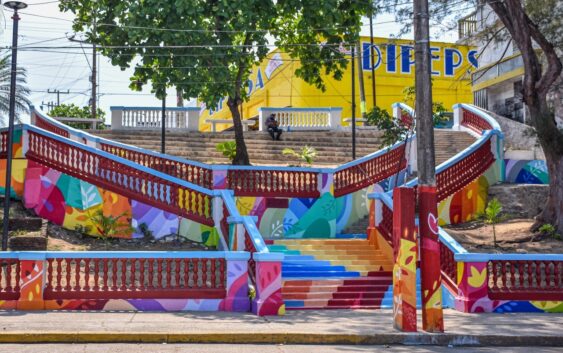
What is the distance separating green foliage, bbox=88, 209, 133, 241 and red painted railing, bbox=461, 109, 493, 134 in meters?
13.8

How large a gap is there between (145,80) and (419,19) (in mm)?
10946

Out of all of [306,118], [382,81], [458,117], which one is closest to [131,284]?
[306,118]

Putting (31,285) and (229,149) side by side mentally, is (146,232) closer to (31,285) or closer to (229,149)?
(31,285)

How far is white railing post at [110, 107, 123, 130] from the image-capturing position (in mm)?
27906

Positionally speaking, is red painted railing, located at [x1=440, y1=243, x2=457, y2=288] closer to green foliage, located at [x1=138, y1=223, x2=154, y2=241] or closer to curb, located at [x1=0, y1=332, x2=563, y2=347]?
curb, located at [x1=0, y1=332, x2=563, y2=347]

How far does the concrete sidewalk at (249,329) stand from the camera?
418 inches

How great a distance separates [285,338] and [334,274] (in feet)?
15.7

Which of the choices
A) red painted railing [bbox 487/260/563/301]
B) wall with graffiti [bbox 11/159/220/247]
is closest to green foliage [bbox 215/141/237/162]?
wall with graffiti [bbox 11/159/220/247]

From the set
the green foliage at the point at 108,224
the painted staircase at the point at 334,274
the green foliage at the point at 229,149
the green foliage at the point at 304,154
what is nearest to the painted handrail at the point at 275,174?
the painted staircase at the point at 334,274

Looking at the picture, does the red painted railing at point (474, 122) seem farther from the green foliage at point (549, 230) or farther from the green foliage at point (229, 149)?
the green foliage at point (229, 149)

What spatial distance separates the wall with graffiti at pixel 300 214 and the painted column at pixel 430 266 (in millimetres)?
7954

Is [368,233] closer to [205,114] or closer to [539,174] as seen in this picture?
[539,174]

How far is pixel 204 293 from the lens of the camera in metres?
13.2

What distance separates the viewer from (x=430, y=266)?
11414mm
